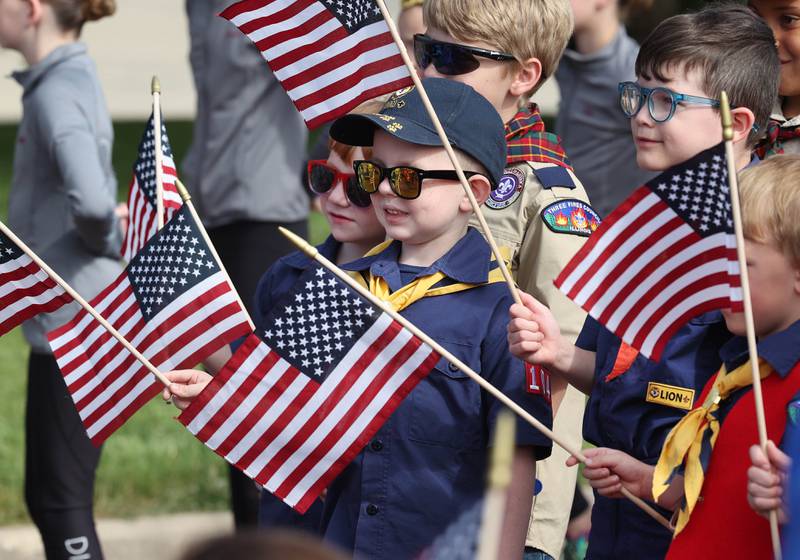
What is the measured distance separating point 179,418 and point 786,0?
6.76 ft

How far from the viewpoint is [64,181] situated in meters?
5.45

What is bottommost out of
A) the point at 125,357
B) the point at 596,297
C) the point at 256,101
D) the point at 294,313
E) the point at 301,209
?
the point at 301,209

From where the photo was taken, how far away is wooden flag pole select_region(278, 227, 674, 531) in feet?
10.9

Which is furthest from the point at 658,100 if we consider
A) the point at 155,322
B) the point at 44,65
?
the point at 44,65

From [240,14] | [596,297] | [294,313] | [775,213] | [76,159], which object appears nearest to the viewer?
[775,213]

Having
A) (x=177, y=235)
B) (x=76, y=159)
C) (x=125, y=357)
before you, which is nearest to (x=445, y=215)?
(x=177, y=235)

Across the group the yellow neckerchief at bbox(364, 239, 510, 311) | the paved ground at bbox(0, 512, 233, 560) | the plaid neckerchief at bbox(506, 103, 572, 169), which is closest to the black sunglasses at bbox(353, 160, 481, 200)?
the yellow neckerchief at bbox(364, 239, 510, 311)

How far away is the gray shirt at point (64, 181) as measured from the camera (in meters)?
5.43

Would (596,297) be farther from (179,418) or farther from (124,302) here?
(124,302)

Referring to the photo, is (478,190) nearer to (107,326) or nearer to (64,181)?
(107,326)

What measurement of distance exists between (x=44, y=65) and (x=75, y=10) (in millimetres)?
302

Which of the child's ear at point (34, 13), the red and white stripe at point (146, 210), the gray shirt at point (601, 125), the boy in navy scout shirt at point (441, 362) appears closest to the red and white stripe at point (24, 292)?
the red and white stripe at point (146, 210)

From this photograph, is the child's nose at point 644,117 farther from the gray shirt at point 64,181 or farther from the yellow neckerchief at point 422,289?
the gray shirt at point 64,181

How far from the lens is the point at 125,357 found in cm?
409
